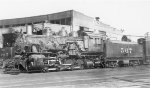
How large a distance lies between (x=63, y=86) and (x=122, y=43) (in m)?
16.5

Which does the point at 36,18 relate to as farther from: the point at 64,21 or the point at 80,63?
the point at 80,63

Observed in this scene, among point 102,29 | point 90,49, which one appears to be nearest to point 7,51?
point 90,49

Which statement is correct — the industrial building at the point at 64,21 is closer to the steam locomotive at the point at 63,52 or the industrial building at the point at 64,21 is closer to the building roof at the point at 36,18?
the building roof at the point at 36,18

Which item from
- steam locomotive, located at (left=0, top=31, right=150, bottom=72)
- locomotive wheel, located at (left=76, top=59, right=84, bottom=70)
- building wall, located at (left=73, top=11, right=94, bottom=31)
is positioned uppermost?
building wall, located at (left=73, top=11, right=94, bottom=31)

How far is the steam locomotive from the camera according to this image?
60.0 feet

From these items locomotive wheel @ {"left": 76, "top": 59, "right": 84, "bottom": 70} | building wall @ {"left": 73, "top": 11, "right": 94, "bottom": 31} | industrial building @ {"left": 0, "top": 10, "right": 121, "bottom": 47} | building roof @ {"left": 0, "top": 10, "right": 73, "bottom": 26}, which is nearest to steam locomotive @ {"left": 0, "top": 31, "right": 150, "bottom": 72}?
locomotive wheel @ {"left": 76, "top": 59, "right": 84, "bottom": 70}

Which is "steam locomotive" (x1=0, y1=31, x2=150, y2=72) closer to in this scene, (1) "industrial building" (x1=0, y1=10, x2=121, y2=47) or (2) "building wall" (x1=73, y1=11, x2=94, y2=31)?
(1) "industrial building" (x1=0, y1=10, x2=121, y2=47)

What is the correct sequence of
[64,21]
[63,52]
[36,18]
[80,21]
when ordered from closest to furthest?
[63,52], [64,21], [80,21], [36,18]

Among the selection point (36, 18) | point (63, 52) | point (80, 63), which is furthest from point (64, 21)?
point (63, 52)

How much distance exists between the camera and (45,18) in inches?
1773

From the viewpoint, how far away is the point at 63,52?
20.8 metres

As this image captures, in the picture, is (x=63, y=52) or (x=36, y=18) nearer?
(x=63, y=52)

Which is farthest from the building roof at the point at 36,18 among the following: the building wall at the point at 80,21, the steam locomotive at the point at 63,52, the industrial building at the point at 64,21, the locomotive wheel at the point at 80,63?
the locomotive wheel at the point at 80,63

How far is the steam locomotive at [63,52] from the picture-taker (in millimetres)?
18297
